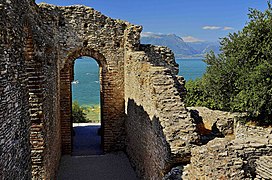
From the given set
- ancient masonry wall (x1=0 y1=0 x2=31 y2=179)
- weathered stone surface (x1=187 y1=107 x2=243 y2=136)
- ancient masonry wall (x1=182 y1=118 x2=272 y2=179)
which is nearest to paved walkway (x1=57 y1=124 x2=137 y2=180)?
weathered stone surface (x1=187 y1=107 x2=243 y2=136)

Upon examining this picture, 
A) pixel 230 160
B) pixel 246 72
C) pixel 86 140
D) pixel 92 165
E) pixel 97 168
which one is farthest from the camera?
pixel 86 140

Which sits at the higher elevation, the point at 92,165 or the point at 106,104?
the point at 106,104

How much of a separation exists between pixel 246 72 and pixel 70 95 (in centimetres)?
809

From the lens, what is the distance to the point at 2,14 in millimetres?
4734

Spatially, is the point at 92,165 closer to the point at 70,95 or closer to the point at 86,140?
the point at 70,95

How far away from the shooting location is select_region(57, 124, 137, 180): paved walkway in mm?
11016

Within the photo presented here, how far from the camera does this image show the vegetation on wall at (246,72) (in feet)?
44.5

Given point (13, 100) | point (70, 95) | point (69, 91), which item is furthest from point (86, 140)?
point (13, 100)

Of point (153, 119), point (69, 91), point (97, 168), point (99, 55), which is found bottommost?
point (97, 168)

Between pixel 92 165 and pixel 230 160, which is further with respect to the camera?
pixel 92 165

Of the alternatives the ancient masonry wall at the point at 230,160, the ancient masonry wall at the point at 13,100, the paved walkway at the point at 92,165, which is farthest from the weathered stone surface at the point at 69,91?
the ancient masonry wall at the point at 230,160

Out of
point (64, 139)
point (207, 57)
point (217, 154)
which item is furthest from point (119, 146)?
point (207, 57)

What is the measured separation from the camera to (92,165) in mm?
12031

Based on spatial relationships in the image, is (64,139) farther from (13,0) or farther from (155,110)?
(13,0)
